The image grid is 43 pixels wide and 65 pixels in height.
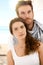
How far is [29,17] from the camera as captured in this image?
1.61 m

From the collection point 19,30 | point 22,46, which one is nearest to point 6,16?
point 19,30

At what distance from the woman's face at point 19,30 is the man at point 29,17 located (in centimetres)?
7

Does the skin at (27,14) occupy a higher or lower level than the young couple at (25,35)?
higher

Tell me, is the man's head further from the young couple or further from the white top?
the white top

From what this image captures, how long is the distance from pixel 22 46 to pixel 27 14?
335 mm

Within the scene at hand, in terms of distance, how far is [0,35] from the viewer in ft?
5.51

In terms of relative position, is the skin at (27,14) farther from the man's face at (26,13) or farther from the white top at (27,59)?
the white top at (27,59)

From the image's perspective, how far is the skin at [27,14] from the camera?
1.59m

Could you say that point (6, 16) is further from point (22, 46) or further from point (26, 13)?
point (22, 46)

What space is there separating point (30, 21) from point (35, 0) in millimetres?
225

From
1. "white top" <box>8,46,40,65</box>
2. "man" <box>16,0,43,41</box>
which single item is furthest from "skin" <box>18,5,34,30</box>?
"white top" <box>8,46,40,65</box>

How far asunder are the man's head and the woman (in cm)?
5

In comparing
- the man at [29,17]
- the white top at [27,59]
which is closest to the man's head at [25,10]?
the man at [29,17]

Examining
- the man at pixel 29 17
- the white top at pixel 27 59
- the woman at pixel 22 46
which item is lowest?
the white top at pixel 27 59
